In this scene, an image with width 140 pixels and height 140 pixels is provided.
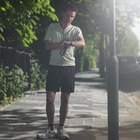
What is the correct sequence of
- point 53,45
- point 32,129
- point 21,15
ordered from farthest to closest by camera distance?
point 21,15 < point 32,129 < point 53,45

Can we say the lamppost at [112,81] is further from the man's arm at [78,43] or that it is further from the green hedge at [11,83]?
the green hedge at [11,83]

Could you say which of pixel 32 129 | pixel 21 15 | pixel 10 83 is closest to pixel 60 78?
pixel 32 129

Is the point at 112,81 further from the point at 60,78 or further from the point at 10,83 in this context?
the point at 10,83

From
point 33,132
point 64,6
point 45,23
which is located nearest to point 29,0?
point 64,6

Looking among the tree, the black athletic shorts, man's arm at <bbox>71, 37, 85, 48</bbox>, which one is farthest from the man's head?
the tree

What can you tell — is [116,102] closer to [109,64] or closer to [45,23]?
[109,64]

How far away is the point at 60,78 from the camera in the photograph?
237 inches

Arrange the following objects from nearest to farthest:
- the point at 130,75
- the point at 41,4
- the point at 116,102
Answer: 1. the point at 116,102
2. the point at 41,4
3. the point at 130,75

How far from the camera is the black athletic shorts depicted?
5.98m

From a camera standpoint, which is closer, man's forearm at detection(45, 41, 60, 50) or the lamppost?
the lamppost

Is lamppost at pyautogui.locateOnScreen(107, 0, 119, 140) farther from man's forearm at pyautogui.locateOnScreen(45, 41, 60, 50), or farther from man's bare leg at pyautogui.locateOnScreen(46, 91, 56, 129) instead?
man's bare leg at pyautogui.locateOnScreen(46, 91, 56, 129)

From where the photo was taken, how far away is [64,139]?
6023 mm

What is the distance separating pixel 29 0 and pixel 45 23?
822 centimetres

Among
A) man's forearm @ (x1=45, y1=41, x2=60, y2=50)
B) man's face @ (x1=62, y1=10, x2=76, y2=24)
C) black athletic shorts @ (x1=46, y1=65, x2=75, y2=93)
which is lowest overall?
black athletic shorts @ (x1=46, y1=65, x2=75, y2=93)
